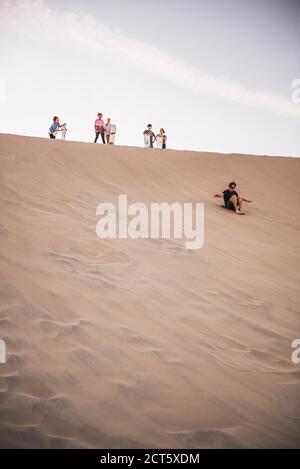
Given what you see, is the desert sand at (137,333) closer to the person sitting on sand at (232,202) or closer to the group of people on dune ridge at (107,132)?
the person sitting on sand at (232,202)

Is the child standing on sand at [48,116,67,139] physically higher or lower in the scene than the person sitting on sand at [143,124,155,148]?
lower

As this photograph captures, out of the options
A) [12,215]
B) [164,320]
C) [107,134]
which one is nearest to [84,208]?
[12,215]

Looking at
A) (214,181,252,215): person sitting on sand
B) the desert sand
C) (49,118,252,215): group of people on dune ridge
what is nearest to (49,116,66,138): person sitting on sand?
(49,118,252,215): group of people on dune ridge

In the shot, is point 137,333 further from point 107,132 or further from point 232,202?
point 107,132

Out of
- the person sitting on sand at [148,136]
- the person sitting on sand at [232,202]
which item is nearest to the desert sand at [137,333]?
the person sitting on sand at [232,202]

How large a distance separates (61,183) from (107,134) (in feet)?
19.8

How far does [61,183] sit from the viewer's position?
266 inches

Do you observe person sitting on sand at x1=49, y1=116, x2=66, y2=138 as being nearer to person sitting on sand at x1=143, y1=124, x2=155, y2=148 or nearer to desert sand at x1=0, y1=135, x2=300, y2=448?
person sitting on sand at x1=143, y1=124, x2=155, y2=148

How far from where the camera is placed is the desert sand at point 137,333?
2.16 metres

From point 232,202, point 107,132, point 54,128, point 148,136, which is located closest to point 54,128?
point 54,128

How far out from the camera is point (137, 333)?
3.01 metres

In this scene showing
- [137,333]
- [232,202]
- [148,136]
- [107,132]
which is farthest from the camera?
[148,136]

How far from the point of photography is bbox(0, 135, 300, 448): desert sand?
2.16 meters
